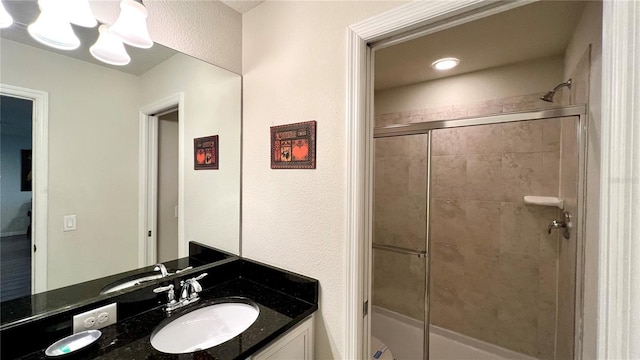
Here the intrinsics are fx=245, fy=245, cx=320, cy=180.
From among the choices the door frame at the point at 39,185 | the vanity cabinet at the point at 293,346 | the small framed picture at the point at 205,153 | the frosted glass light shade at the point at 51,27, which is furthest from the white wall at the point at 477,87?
the door frame at the point at 39,185

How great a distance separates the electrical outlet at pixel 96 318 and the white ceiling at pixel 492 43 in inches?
85.9

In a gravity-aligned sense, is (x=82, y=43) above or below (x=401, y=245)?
above

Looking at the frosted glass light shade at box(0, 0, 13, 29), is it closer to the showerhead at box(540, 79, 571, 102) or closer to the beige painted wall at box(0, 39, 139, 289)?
the beige painted wall at box(0, 39, 139, 289)

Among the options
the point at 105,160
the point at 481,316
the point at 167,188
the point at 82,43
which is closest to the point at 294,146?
the point at 167,188

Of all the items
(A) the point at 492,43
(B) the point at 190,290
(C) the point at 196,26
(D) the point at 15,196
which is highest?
(A) the point at 492,43

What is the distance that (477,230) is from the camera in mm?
2207

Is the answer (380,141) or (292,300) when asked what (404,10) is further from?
(380,141)

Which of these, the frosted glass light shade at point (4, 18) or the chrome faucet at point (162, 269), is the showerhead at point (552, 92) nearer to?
the chrome faucet at point (162, 269)

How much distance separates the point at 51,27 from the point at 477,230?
2.90 m

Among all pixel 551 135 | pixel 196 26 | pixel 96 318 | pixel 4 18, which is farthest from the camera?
pixel 551 135

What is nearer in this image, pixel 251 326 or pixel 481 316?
pixel 251 326

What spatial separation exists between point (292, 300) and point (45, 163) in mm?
1163

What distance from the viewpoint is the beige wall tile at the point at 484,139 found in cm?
209

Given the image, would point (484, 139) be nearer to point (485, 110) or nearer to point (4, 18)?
point (485, 110)
